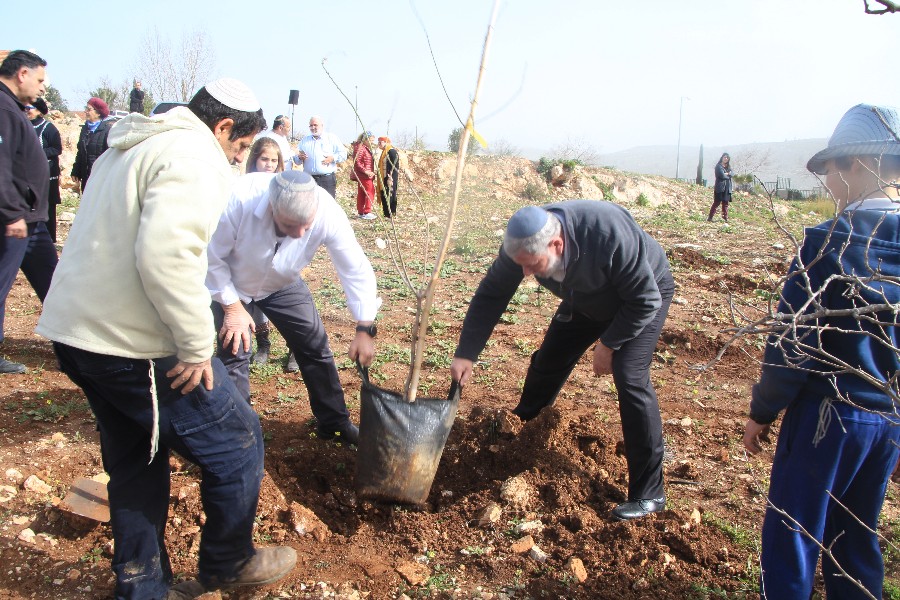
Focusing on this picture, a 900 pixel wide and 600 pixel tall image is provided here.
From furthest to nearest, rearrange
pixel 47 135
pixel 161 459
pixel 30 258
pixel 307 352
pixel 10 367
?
pixel 47 135, pixel 30 258, pixel 10 367, pixel 307 352, pixel 161 459

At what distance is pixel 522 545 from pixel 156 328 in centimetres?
175

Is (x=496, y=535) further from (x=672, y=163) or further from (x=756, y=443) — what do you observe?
(x=672, y=163)

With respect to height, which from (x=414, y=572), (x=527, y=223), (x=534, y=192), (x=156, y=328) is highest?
(x=527, y=223)

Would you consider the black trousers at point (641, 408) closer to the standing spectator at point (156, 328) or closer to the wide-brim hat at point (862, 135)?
the wide-brim hat at point (862, 135)

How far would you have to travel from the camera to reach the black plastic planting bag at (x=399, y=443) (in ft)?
9.98

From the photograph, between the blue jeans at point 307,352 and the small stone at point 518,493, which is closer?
the small stone at point 518,493

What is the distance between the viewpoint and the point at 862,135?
208cm

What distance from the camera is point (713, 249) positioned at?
35.3 ft

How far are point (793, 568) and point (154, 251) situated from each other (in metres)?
2.11

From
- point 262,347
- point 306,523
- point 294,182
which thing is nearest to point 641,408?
point 306,523

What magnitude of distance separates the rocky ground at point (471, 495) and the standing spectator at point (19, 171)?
806mm

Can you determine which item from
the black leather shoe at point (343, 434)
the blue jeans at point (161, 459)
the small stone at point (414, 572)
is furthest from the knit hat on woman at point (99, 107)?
the small stone at point (414, 572)

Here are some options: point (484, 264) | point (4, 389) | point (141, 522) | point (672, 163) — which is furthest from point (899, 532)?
point (672, 163)

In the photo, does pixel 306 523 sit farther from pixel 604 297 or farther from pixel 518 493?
pixel 604 297
